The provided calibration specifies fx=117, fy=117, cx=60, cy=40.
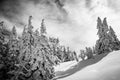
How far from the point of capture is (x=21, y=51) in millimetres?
16172

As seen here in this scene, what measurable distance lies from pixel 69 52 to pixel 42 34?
4708 centimetres

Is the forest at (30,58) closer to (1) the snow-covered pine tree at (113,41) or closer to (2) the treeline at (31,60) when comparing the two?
(2) the treeline at (31,60)

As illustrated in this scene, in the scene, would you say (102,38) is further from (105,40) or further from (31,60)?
(31,60)

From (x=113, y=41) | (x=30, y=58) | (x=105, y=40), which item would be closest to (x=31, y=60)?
(x=30, y=58)

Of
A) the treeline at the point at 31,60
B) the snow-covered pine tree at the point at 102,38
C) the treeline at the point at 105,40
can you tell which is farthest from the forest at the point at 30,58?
the snow-covered pine tree at the point at 102,38

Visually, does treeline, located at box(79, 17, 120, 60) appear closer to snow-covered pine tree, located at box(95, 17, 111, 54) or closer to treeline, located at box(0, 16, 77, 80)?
snow-covered pine tree, located at box(95, 17, 111, 54)

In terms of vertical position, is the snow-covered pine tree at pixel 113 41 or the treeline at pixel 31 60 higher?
the snow-covered pine tree at pixel 113 41

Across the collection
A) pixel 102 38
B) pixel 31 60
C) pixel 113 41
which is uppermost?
pixel 102 38

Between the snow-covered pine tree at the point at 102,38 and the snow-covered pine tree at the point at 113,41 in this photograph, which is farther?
the snow-covered pine tree at the point at 113,41

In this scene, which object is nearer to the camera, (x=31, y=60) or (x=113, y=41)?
(x=31, y=60)

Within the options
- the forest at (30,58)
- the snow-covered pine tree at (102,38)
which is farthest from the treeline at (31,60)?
the snow-covered pine tree at (102,38)

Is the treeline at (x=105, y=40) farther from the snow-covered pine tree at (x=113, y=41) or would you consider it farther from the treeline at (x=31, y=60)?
the treeline at (x=31, y=60)

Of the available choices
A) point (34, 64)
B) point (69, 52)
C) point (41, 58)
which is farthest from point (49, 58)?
point (69, 52)

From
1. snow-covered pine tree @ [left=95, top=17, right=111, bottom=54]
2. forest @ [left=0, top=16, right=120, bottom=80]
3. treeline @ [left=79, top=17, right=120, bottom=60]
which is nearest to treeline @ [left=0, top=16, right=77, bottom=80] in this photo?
forest @ [left=0, top=16, right=120, bottom=80]
